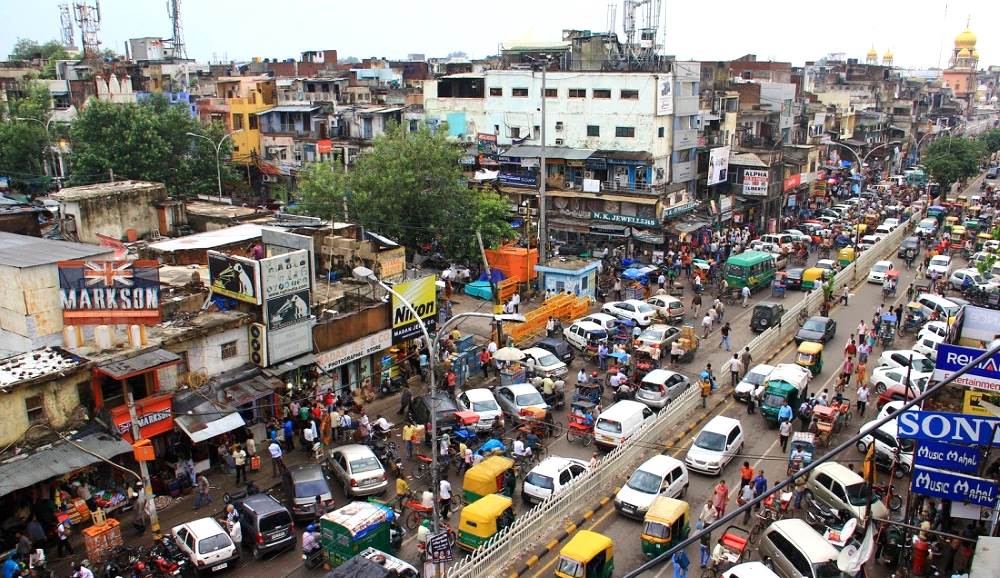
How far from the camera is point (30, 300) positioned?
825 inches

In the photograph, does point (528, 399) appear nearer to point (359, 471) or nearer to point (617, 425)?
point (617, 425)

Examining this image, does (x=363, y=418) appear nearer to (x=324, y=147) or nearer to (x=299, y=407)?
(x=299, y=407)

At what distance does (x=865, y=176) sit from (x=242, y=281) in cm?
7302

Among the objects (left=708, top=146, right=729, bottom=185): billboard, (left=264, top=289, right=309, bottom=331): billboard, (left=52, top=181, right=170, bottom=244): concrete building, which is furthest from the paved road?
(left=52, top=181, right=170, bottom=244): concrete building

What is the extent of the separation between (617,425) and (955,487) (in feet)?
30.9

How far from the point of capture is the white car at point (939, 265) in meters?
43.1

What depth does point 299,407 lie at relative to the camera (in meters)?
25.5

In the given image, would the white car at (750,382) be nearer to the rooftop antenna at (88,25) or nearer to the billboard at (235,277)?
the billboard at (235,277)

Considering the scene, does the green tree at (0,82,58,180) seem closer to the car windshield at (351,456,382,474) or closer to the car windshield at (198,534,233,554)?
the car windshield at (351,456,382,474)

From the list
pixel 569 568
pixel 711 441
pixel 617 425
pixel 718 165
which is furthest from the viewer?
pixel 718 165

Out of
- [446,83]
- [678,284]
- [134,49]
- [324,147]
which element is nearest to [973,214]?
[678,284]

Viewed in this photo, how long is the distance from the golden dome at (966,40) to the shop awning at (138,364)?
17385 cm

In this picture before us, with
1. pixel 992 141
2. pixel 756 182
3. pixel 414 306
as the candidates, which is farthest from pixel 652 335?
pixel 992 141

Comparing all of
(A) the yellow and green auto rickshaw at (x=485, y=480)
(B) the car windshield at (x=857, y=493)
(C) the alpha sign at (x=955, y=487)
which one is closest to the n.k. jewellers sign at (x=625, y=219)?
(B) the car windshield at (x=857, y=493)
